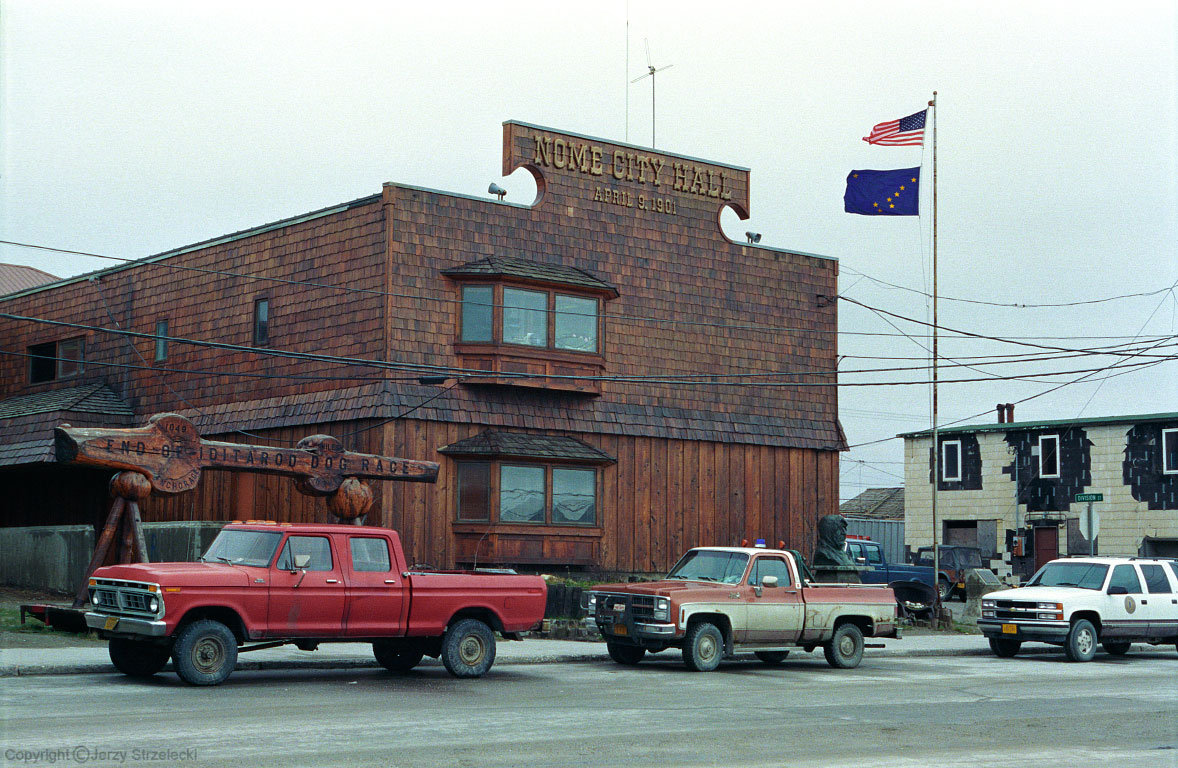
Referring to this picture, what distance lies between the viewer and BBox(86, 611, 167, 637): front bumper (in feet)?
45.8

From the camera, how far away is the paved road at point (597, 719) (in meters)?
10.5

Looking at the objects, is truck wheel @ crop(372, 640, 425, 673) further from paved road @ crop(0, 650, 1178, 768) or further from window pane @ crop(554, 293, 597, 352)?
window pane @ crop(554, 293, 597, 352)

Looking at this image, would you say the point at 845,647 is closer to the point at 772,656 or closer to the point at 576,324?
the point at 772,656

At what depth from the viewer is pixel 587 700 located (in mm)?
14281

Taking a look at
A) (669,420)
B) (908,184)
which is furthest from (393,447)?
(908,184)

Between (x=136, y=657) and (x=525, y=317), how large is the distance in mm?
13280

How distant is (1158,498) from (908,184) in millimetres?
21305

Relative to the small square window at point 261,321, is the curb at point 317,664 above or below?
below

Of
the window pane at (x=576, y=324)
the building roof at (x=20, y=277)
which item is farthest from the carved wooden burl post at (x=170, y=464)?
the building roof at (x=20, y=277)

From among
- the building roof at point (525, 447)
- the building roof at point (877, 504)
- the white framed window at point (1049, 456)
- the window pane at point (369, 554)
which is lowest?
the window pane at point (369, 554)

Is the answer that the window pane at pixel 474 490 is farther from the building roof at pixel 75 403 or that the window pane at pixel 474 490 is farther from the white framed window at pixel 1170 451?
the white framed window at pixel 1170 451

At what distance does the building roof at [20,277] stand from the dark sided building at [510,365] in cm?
1639

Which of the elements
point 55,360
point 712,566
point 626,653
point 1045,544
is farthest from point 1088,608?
point 1045,544

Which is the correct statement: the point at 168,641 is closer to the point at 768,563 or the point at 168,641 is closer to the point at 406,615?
the point at 406,615
